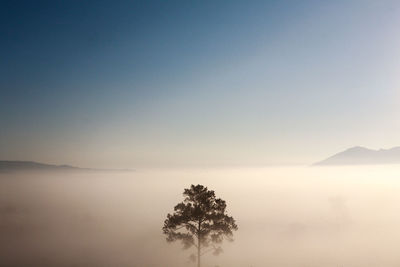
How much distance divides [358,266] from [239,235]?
322ft

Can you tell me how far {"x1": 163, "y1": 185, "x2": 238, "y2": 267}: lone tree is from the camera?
34812mm

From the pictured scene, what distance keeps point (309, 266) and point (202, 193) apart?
171 ft

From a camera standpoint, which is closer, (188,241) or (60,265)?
(188,241)

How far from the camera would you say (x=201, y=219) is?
116 feet

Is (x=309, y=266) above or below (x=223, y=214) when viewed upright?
below

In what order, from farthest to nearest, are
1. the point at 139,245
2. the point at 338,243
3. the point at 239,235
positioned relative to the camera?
the point at 239,235
the point at 338,243
the point at 139,245

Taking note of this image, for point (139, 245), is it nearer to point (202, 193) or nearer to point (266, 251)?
point (266, 251)

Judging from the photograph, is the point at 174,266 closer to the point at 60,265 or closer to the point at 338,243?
the point at 60,265

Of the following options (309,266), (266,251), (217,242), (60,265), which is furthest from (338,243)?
(217,242)

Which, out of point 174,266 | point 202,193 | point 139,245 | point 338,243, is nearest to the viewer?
point 202,193

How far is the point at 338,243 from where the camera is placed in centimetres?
14825

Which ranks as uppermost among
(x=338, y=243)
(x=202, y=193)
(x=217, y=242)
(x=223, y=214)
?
(x=202, y=193)

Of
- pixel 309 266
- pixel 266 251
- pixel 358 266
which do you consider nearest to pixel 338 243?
pixel 266 251

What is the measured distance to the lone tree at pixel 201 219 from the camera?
34812mm
